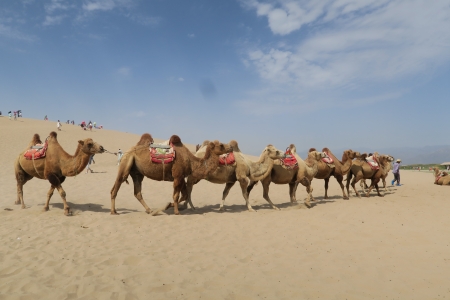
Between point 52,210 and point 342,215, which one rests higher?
point 52,210

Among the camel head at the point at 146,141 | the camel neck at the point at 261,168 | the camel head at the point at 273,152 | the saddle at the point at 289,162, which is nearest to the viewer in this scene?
the camel head at the point at 146,141

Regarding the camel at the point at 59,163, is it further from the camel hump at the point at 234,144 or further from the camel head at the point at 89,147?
the camel hump at the point at 234,144

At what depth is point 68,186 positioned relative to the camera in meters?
14.0

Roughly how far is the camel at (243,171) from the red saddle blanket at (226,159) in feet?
0.31

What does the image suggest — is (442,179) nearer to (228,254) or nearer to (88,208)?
(228,254)

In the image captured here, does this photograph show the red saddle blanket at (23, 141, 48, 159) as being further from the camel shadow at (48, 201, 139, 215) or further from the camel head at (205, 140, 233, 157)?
the camel head at (205, 140, 233, 157)

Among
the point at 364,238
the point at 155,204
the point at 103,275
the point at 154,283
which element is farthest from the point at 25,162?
the point at 364,238

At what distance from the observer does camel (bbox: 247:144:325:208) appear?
9618 millimetres

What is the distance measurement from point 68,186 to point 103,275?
11589 millimetres

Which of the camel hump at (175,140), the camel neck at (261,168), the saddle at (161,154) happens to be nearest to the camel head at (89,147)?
the saddle at (161,154)

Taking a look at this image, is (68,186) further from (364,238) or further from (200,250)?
(364,238)

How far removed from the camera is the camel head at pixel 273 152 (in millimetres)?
9477

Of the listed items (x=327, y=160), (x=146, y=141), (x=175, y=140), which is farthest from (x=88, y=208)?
(x=327, y=160)

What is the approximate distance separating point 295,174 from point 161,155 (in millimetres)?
4790
